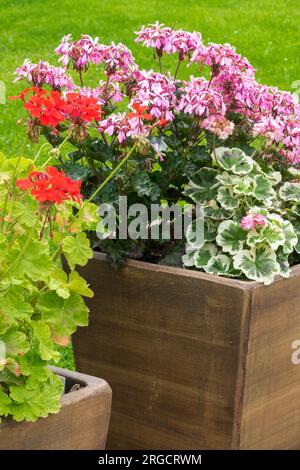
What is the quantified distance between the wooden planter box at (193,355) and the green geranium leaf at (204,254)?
12 cm

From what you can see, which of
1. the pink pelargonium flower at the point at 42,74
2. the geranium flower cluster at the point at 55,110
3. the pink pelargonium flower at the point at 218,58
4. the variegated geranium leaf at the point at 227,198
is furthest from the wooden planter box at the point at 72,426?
the pink pelargonium flower at the point at 218,58

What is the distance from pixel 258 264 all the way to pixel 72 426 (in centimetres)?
76

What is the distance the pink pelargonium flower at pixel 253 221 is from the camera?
2744 millimetres

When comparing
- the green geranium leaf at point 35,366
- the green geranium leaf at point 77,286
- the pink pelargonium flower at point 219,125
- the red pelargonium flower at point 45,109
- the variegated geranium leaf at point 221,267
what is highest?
the red pelargonium flower at point 45,109

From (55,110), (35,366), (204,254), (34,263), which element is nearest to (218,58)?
(204,254)

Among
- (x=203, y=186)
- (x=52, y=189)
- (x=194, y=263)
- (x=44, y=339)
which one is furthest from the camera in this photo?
(x=203, y=186)

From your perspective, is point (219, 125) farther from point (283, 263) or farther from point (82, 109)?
point (82, 109)

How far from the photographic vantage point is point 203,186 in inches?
116

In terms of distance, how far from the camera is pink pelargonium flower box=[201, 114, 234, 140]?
283 cm

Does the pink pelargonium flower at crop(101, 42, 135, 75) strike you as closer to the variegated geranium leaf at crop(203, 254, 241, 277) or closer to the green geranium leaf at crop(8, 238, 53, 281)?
the variegated geranium leaf at crop(203, 254, 241, 277)

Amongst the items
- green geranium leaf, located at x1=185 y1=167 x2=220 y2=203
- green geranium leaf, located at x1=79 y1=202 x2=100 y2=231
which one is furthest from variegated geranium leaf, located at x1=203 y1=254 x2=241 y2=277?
green geranium leaf, located at x1=79 y1=202 x2=100 y2=231

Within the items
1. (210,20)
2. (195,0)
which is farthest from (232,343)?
(195,0)

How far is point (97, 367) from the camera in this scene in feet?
9.71

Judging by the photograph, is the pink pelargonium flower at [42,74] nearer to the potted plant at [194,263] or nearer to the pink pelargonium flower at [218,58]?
the potted plant at [194,263]
